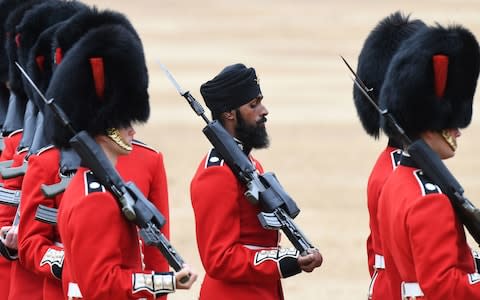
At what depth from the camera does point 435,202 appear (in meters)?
5.34

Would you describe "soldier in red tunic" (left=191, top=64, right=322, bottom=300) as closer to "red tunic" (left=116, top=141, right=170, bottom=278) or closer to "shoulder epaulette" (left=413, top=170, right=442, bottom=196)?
"red tunic" (left=116, top=141, right=170, bottom=278)

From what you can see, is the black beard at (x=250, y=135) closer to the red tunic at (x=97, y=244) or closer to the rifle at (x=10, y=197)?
the red tunic at (x=97, y=244)

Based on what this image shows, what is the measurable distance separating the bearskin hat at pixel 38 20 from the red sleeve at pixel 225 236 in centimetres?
156

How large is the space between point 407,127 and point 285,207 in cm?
75

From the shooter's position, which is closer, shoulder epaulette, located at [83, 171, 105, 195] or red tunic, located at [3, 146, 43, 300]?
shoulder epaulette, located at [83, 171, 105, 195]

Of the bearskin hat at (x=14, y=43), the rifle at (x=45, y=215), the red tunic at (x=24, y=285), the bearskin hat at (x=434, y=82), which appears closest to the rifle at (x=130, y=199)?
the rifle at (x=45, y=215)

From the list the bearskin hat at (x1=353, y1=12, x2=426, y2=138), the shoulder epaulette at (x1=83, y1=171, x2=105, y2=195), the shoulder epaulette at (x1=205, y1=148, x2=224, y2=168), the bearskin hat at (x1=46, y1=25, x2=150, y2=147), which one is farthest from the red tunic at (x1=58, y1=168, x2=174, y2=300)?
the bearskin hat at (x1=353, y1=12, x2=426, y2=138)

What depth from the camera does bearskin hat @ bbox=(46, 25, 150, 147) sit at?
18.9ft

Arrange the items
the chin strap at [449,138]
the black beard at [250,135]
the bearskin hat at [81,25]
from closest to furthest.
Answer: the chin strap at [449,138], the black beard at [250,135], the bearskin hat at [81,25]

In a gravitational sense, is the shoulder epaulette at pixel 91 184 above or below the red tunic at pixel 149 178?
above

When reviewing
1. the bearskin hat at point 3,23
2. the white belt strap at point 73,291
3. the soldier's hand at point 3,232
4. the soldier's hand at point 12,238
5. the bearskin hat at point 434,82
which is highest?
the bearskin hat at point 434,82

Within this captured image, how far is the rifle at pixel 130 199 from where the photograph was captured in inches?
216

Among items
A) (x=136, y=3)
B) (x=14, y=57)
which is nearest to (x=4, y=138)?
(x=14, y=57)

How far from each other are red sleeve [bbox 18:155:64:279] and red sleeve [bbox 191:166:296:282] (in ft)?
1.94
